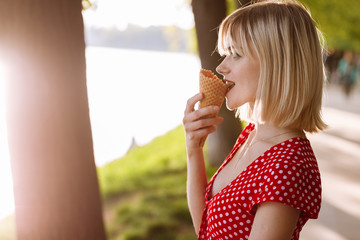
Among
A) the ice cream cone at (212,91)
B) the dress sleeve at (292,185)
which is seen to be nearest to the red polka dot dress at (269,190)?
the dress sleeve at (292,185)

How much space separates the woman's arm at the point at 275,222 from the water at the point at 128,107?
197 cm

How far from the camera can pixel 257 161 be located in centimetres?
189

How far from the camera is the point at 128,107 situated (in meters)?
23.8

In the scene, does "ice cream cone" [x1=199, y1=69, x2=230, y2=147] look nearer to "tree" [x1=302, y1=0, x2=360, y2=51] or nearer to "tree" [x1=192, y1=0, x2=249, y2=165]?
"tree" [x1=192, y1=0, x2=249, y2=165]

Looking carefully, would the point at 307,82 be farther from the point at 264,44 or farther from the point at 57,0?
the point at 57,0

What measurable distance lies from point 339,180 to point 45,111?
6709mm

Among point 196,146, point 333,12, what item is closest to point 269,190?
point 196,146

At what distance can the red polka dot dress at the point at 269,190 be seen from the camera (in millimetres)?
1722

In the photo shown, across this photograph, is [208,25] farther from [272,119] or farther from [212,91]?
[272,119]

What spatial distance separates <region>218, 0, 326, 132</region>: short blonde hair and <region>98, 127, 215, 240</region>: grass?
4.69 meters

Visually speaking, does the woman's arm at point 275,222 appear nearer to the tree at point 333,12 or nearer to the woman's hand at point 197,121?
the woman's hand at point 197,121

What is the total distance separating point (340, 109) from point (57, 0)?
1653cm

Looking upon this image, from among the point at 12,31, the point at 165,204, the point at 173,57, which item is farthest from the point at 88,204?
the point at 173,57

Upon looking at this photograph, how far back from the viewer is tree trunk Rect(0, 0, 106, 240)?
2.91 metres
